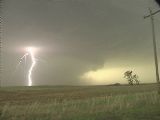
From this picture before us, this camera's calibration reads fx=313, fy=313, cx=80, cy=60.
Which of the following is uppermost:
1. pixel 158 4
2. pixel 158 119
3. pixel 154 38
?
pixel 154 38

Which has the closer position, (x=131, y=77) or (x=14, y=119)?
(x=14, y=119)

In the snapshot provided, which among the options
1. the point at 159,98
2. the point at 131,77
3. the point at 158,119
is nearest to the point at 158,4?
the point at 158,119

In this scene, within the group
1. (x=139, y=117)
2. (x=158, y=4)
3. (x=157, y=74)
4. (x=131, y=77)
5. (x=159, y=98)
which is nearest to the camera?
(x=158, y=4)

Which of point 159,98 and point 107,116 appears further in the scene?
point 159,98

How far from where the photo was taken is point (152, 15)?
31.5 m

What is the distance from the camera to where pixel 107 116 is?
17828mm

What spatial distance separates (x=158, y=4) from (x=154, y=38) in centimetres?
2569

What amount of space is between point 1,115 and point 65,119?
15.7 feet

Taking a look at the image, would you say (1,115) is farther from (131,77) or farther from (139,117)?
(131,77)

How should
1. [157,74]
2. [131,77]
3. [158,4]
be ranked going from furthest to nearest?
1. [131,77]
2. [157,74]
3. [158,4]

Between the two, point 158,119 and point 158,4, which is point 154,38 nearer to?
point 158,119

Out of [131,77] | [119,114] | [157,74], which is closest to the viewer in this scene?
[119,114]

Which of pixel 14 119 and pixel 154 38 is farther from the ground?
pixel 154 38

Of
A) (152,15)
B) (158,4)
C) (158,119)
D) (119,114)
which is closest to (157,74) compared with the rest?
Result: (152,15)
